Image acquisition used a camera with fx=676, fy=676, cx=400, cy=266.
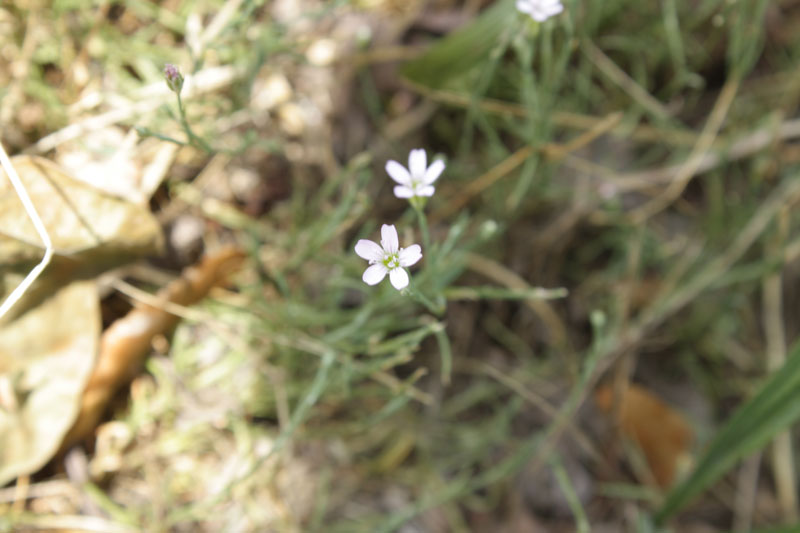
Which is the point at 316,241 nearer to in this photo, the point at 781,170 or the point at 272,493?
the point at 272,493

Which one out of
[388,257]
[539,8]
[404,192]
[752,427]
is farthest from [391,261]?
[752,427]

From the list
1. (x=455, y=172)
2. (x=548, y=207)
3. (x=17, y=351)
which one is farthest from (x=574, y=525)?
(x=17, y=351)

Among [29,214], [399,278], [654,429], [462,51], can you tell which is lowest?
[654,429]

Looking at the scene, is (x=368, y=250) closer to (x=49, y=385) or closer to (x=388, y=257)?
(x=388, y=257)

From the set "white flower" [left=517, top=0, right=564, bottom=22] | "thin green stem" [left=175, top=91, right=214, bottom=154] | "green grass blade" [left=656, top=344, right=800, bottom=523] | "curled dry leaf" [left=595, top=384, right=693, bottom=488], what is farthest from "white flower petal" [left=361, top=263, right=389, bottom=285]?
"curled dry leaf" [left=595, top=384, right=693, bottom=488]

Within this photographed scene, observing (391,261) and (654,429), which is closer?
(391,261)

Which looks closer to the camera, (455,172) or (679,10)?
(455,172)

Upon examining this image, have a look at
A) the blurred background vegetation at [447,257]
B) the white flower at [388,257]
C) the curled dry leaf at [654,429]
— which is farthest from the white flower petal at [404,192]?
the curled dry leaf at [654,429]
